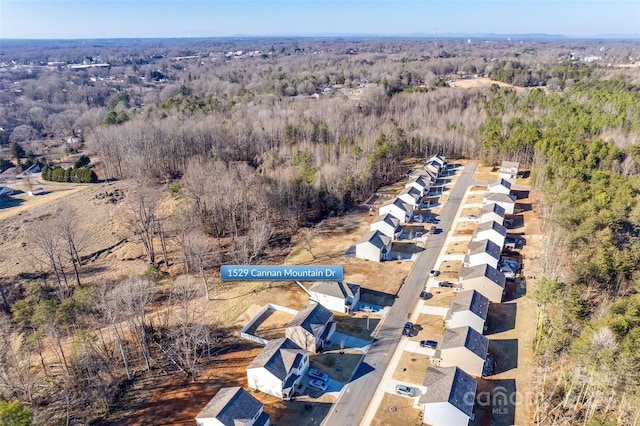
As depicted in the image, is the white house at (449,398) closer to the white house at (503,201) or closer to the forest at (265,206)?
the forest at (265,206)

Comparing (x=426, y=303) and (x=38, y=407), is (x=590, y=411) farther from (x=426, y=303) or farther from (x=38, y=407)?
(x=38, y=407)

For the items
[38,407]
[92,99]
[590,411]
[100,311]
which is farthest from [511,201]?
[92,99]

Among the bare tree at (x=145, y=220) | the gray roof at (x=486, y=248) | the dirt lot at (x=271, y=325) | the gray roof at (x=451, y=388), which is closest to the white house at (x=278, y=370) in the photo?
the dirt lot at (x=271, y=325)

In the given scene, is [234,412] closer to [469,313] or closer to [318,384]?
[318,384]

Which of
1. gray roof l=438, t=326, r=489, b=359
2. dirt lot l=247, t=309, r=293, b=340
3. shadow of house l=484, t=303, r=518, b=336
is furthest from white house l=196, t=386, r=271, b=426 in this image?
shadow of house l=484, t=303, r=518, b=336

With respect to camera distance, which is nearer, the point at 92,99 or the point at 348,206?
the point at 348,206

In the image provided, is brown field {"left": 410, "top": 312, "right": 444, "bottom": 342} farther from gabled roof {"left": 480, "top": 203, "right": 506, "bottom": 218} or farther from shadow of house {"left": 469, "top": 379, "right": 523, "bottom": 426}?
gabled roof {"left": 480, "top": 203, "right": 506, "bottom": 218}
